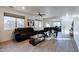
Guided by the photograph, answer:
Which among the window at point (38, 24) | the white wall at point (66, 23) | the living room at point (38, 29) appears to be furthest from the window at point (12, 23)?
the white wall at point (66, 23)

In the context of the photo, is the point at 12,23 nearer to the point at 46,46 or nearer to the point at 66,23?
the point at 46,46

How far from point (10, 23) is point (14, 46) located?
29.6 inches

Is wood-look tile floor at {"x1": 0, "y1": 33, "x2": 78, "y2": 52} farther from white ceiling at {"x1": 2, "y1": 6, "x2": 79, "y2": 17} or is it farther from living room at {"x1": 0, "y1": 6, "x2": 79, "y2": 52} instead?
white ceiling at {"x1": 2, "y1": 6, "x2": 79, "y2": 17}

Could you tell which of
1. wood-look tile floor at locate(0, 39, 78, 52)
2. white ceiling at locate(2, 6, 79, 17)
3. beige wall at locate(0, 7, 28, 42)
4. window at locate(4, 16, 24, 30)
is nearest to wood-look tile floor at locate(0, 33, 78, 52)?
wood-look tile floor at locate(0, 39, 78, 52)

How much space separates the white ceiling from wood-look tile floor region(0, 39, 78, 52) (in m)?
0.90

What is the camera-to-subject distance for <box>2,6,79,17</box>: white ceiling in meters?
3.10

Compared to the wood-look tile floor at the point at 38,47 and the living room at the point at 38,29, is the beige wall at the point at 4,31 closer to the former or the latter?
the living room at the point at 38,29

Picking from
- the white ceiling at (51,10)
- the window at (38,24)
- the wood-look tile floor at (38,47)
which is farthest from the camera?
the window at (38,24)

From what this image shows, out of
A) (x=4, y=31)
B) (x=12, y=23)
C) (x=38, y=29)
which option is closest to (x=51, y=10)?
(x=38, y=29)

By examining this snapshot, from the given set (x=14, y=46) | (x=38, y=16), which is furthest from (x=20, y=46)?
(x=38, y=16)

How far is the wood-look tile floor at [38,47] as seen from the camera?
126 inches

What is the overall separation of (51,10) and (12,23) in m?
1.32

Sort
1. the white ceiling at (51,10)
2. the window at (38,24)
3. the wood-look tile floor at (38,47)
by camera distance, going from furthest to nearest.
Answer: the window at (38,24) < the wood-look tile floor at (38,47) < the white ceiling at (51,10)

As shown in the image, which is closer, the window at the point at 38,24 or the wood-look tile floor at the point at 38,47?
the wood-look tile floor at the point at 38,47
